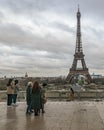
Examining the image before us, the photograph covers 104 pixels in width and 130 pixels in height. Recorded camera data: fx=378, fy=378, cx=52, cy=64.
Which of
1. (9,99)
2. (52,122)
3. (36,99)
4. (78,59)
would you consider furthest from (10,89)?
(78,59)

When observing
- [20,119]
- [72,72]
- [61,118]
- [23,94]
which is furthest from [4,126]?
[72,72]

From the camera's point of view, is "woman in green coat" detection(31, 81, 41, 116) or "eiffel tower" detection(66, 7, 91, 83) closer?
"woman in green coat" detection(31, 81, 41, 116)

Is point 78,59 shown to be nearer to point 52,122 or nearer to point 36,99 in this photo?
point 36,99

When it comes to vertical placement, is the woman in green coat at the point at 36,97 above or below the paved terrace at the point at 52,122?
above

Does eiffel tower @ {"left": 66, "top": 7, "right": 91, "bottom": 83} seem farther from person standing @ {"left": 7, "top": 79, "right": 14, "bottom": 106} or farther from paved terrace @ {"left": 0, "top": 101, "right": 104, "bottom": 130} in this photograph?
paved terrace @ {"left": 0, "top": 101, "right": 104, "bottom": 130}

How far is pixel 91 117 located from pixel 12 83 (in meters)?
5.81

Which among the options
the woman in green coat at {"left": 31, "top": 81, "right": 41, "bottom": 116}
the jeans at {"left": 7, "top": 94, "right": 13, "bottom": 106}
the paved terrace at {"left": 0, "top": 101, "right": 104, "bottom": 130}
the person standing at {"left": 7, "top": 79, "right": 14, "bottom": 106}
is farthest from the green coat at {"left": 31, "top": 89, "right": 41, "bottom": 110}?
the jeans at {"left": 7, "top": 94, "right": 13, "bottom": 106}

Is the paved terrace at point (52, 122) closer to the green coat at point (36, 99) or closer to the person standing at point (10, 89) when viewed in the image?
the green coat at point (36, 99)

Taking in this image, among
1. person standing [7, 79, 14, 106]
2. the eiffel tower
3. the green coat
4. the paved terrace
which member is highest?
the eiffel tower

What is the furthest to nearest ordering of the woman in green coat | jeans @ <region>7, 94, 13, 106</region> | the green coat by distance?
jeans @ <region>7, 94, 13, 106</region> < the green coat < the woman in green coat

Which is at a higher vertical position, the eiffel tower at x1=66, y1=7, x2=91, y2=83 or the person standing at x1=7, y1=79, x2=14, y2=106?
the eiffel tower at x1=66, y1=7, x2=91, y2=83

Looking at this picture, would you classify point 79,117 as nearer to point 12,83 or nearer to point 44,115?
point 44,115

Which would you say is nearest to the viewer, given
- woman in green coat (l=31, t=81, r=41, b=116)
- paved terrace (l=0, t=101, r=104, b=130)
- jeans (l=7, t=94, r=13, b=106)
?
paved terrace (l=0, t=101, r=104, b=130)

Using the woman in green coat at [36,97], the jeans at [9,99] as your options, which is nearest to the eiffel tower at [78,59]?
the jeans at [9,99]
